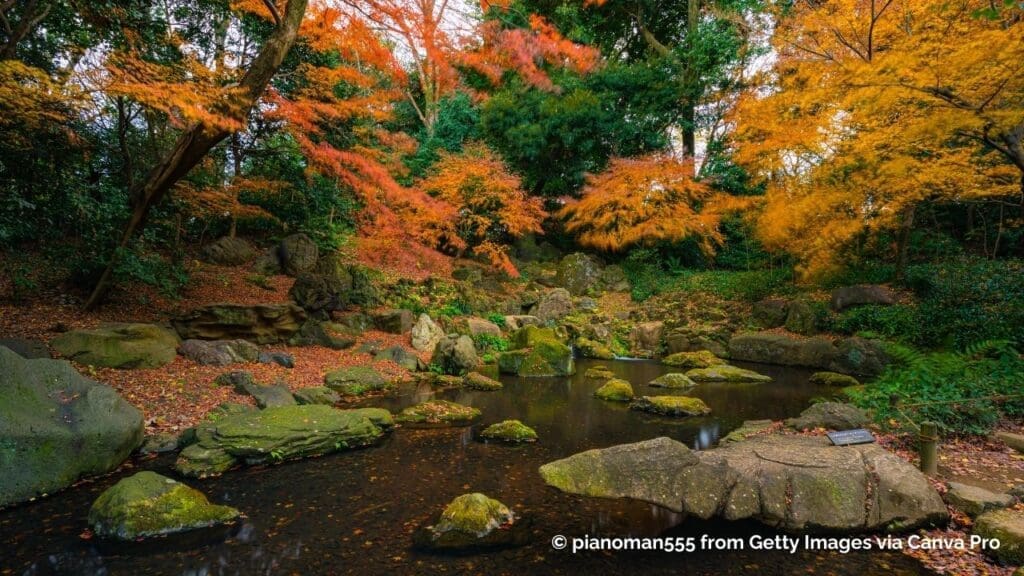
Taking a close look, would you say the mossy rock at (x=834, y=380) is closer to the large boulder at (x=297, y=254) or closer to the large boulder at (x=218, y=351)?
the large boulder at (x=218, y=351)

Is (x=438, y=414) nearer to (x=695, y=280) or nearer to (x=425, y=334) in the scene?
(x=425, y=334)

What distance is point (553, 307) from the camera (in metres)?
15.8

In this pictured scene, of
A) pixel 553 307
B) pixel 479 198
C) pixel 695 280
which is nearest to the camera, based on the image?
pixel 553 307

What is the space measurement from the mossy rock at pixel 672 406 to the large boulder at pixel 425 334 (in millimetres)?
5371

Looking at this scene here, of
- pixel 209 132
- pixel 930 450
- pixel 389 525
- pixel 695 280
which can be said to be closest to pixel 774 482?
pixel 930 450

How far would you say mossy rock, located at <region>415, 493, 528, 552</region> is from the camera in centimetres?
359

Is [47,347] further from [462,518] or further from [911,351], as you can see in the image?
[911,351]

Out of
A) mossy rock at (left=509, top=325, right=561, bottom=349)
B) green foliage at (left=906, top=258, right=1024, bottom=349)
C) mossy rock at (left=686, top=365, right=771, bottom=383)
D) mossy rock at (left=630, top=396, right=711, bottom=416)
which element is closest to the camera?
mossy rock at (left=630, top=396, right=711, bottom=416)

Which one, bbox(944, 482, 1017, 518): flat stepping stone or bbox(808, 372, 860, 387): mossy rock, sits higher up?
bbox(944, 482, 1017, 518): flat stepping stone

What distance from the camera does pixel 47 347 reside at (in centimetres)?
628

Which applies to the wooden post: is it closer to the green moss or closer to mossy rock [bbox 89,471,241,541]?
the green moss

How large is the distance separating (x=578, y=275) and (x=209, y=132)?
13.8 metres

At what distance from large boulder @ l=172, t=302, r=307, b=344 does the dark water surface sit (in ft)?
13.4

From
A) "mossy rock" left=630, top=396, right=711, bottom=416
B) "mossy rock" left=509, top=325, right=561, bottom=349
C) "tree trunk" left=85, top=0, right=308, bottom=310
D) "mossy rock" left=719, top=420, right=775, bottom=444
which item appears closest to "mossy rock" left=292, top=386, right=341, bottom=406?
"tree trunk" left=85, top=0, right=308, bottom=310
